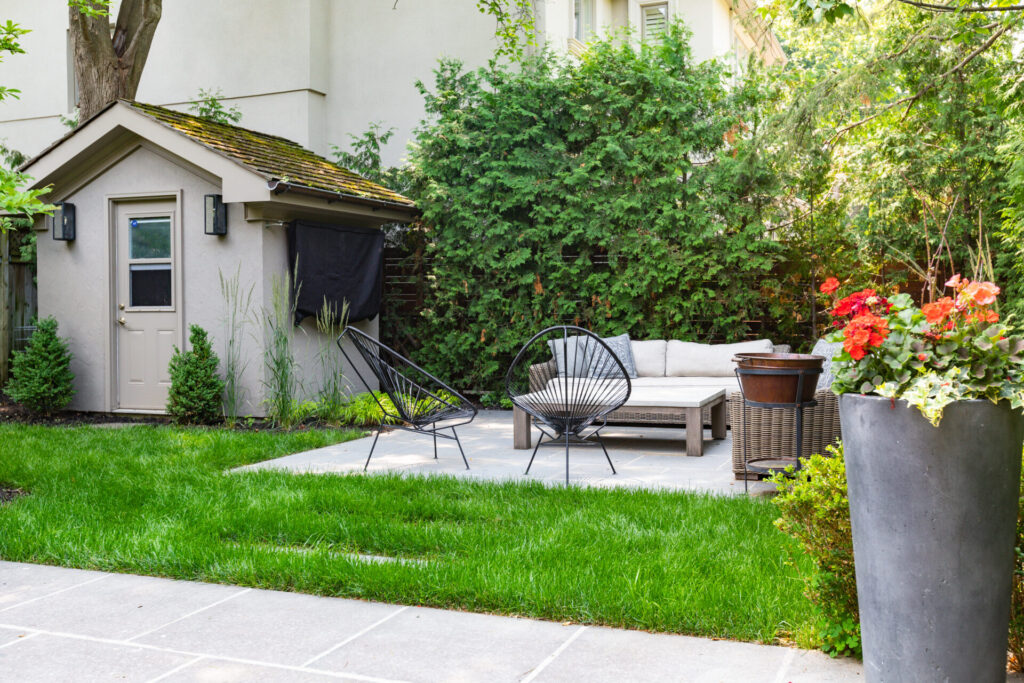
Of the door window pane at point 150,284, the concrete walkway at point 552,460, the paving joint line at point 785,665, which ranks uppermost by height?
the door window pane at point 150,284

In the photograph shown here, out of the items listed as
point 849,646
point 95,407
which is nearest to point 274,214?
point 95,407

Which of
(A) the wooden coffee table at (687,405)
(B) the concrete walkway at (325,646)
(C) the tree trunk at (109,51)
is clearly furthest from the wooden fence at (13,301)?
(B) the concrete walkway at (325,646)

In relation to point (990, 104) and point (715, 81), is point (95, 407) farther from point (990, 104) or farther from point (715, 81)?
point (990, 104)

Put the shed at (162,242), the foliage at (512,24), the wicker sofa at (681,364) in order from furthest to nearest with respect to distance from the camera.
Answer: the foliage at (512,24)
the shed at (162,242)
the wicker sofa at (681,364)

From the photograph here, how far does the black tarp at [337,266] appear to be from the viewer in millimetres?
9312

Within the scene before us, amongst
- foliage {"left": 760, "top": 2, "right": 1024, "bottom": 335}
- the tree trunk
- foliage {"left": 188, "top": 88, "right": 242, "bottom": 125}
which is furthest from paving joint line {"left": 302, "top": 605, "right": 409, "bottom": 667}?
foliage {"left": 188, "top": 88, "right": 242, "bottom": 125}

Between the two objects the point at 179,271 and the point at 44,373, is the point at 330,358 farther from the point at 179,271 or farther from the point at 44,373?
the point at 44,373

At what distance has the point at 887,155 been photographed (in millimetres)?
8719

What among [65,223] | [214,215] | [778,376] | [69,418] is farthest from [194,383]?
[778,376]

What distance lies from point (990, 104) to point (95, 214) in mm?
8878

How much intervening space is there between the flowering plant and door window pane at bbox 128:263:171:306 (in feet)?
27.2

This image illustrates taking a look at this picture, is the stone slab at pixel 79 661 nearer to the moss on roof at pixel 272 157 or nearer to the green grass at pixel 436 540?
the green grass at pixel 436 540

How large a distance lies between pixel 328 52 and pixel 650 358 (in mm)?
7966

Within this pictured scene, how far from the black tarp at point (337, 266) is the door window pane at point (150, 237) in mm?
1331
